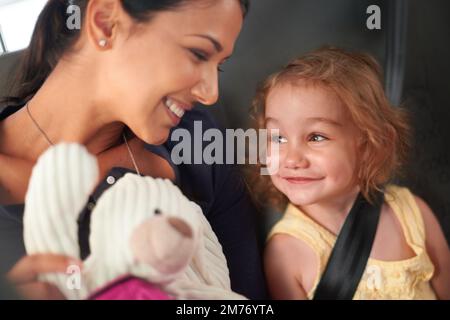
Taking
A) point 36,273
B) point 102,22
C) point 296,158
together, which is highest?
point 102,22

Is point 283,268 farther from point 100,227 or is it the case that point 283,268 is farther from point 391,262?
point 100,227

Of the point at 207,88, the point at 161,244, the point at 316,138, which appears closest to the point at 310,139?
the point at 316,138

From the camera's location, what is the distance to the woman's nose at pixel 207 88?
2.83ft

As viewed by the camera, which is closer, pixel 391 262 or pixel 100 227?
pixel 100 227

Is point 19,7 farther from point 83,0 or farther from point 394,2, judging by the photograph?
point 394,2

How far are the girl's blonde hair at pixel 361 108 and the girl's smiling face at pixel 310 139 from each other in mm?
16

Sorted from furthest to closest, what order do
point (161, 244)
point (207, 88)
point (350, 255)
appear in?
point (350, 255) < point (207, 88) < point (161, 244)

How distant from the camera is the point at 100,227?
2.54 ft

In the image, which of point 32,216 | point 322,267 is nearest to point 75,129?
point 32,216

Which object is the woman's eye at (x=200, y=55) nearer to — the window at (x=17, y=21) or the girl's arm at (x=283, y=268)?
the window at (x=17, y=21)

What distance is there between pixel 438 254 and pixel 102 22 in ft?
2.34

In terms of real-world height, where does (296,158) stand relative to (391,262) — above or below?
above

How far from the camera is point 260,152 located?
37.4 inches
